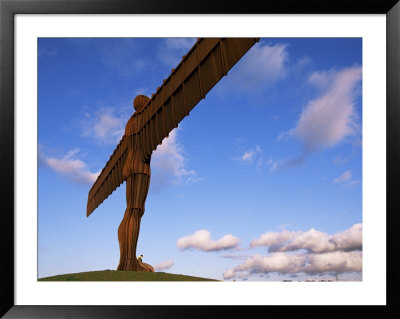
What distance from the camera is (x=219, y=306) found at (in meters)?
3.60

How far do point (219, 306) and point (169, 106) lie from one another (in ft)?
14.0

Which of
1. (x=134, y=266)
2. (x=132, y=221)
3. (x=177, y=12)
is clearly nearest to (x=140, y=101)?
(x=132, y=221)

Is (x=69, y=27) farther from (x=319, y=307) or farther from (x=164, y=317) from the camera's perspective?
(x=319, y=307)

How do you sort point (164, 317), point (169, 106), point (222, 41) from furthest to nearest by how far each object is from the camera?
point (169, 106), point (222, 41), point (164, 317)

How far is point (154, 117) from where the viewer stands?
800cm

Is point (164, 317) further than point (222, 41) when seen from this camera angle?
No

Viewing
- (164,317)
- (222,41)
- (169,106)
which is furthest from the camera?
(169,106)

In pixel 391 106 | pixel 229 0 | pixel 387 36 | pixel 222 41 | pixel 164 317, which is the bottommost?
pixel 164 317

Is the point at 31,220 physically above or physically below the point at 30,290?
above

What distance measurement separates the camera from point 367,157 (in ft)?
12.2

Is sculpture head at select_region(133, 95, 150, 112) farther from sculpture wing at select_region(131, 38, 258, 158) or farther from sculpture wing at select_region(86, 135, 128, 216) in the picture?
sculpture wing at select_region(86, 135, 128, 216)

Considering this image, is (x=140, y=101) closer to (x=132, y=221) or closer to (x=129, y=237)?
(x=132, y=221)

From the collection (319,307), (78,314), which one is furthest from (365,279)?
(78,314)

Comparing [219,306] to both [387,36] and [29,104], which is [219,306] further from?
[387,36]
